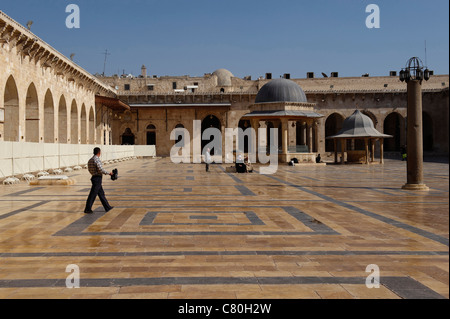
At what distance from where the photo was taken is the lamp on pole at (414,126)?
36.7ft

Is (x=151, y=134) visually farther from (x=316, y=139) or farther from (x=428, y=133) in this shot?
(x=428, y=133)

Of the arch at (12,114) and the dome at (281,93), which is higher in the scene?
the dome at (281,93)

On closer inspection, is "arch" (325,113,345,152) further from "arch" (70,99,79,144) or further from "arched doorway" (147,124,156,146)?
"arch" (70,99,79,144)

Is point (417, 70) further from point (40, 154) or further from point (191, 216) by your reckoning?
point (40, 154)

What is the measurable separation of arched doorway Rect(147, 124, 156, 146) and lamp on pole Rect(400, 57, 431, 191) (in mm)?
30889

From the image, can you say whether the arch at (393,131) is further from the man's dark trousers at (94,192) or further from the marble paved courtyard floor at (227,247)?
the man's dark trousers at (94,192)

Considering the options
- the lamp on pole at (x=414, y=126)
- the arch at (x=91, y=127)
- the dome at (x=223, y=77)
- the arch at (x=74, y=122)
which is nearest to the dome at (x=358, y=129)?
the lamp on pole at (x=414, y=126)

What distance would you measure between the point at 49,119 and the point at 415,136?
63.3 ft

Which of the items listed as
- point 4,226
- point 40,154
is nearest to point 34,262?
point 4,226

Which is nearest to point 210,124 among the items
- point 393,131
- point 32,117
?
point 393,131

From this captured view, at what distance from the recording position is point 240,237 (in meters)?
5.95

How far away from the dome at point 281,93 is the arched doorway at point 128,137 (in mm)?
18060

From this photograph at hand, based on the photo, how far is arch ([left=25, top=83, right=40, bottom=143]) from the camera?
20.9 meters
